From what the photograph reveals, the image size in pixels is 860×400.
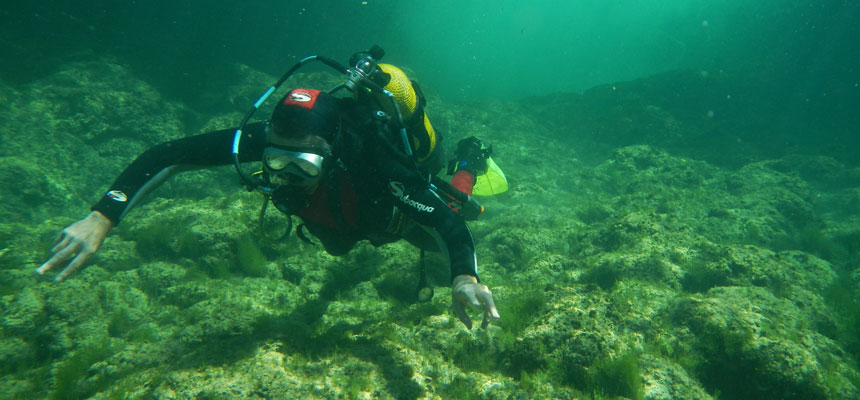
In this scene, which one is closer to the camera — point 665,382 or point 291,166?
point 291,166

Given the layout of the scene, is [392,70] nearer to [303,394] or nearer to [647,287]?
[303,394]

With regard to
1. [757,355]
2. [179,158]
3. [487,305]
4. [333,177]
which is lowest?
[179,158]

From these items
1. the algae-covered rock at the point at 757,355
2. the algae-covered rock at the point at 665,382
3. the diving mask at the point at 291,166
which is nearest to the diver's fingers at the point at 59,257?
the diving mask at the point at 291,166

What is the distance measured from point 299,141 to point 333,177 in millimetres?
558

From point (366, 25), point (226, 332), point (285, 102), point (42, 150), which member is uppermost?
point (366, 25)

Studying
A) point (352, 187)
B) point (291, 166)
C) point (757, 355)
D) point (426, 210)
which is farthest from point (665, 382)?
point (291, 166)

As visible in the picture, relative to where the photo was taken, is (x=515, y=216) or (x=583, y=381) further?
(x=515, y=216)

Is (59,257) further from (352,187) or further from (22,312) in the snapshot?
(22,312)

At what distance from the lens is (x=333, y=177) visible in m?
2.53

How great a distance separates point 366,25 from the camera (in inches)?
716

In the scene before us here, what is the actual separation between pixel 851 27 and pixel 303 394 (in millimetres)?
29381

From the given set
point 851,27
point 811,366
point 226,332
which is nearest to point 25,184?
point 226,332

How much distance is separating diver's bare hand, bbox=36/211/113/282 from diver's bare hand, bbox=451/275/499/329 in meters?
2.12

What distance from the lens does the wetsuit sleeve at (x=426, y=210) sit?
219cm
